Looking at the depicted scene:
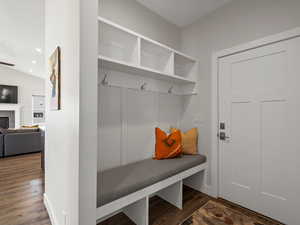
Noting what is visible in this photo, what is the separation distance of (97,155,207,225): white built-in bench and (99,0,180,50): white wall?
1.84m

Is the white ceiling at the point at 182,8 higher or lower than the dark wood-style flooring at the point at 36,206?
higher

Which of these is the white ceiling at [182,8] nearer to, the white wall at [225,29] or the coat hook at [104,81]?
the white wall at [225,29]

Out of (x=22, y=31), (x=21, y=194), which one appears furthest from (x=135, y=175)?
(x=22, y=31)

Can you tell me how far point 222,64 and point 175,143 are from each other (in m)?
1.34

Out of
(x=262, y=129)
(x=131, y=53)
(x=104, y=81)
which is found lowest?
(x=262, y=129)

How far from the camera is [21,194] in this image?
214 centimetres

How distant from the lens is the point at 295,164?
156 centimetres

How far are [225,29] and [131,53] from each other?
1.42 meters

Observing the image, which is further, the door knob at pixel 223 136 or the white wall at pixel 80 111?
the door knob at pixel 223 136

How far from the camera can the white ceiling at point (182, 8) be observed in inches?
82.0

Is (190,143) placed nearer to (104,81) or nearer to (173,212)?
(173,212)

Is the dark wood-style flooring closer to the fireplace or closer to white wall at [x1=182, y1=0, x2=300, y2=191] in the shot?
white wall at [x1=182, y1=0, x2=300, y2=191]

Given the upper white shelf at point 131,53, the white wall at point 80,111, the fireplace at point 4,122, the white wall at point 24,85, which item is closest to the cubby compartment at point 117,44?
the upper white shelf at point 131,53

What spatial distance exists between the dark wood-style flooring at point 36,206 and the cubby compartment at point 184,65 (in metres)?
1.95
